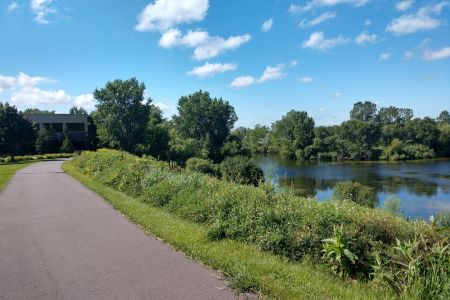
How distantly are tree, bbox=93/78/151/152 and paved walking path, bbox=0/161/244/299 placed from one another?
55.5 metres

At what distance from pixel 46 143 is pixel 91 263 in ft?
201

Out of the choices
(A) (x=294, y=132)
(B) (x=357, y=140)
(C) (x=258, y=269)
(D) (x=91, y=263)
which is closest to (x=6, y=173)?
(D) (x=91, y=263)

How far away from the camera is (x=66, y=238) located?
26.4 feet

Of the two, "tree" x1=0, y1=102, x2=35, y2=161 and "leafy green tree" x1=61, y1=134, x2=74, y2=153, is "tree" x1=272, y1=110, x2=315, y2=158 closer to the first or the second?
"leafy green tree" x1=61, y1=134, x2=74, y2=153

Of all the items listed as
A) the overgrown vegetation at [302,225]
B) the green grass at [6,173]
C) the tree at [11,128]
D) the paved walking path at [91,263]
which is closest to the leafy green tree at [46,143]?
the tree at [11,128]

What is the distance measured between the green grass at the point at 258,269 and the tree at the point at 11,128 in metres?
49.8

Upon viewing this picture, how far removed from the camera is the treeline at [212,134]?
63.9 meters

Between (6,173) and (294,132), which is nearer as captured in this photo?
(6,173)

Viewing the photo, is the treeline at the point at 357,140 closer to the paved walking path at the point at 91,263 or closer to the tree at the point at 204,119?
the tree at the point at 204,119

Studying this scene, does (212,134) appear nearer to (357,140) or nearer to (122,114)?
(122,114)

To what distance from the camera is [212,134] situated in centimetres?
9056

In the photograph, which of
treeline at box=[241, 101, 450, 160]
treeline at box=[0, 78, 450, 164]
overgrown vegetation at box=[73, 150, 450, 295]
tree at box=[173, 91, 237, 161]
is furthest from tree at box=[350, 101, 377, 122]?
overgrown vegetation at box=[73, 150, 450, 295]

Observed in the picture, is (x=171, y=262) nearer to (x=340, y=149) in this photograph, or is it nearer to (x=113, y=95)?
(x=113, y=95)

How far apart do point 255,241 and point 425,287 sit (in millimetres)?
3197
